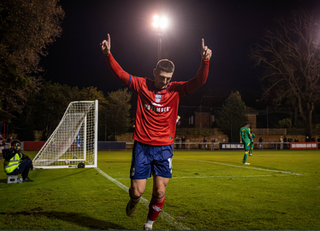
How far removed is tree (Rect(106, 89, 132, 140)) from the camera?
1491 inches

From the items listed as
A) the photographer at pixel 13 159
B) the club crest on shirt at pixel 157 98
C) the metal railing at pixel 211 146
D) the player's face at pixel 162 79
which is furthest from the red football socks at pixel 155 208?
the metal railing at pixel 211 146

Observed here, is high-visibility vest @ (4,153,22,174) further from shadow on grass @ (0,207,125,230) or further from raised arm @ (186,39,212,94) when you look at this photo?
raised arm @ (186,39,212,94)

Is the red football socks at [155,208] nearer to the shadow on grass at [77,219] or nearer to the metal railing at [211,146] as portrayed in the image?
the shadow on grass at [77,219]

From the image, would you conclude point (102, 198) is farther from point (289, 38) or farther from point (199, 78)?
point (289, 38)

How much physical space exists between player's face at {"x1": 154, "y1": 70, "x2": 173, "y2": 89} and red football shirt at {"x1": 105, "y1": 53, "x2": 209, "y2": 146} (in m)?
0.06

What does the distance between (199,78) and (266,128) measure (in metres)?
38.1

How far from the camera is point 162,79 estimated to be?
3.79 m

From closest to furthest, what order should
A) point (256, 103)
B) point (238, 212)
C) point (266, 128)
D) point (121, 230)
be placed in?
point (121, 230)
point (238, 212)
point (266, 128)
point (256, 103)

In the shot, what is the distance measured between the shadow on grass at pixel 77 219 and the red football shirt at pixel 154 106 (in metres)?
1.32

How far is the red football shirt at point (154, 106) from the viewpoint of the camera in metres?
3.70

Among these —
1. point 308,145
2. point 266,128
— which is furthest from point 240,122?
point 308,145

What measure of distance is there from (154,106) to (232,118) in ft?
126

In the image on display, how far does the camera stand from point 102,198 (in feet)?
18.8

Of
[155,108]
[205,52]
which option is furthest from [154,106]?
[205,52]
